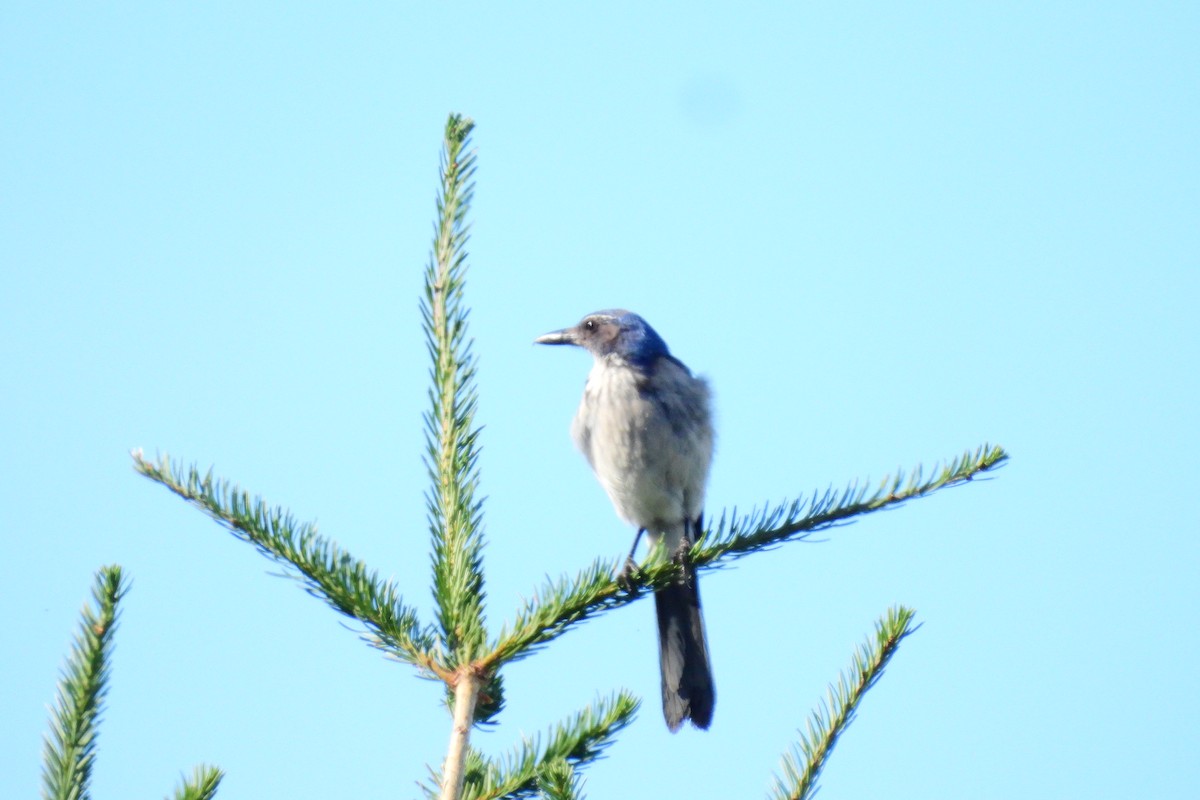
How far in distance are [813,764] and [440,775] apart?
2.70 feet

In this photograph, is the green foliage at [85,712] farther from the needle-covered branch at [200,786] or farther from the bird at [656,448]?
the bird at [656,448]

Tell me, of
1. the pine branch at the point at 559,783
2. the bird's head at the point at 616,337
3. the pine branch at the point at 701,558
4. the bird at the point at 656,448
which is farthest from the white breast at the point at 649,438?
the pine branch at the point at 559,783

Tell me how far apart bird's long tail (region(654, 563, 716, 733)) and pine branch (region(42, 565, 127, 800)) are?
3.01 metres

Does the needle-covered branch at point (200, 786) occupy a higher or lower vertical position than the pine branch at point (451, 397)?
lower

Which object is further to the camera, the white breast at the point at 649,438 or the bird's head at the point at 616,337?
the bird's head at the point at 616,337

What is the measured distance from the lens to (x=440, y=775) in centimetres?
241

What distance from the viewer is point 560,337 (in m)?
7.26

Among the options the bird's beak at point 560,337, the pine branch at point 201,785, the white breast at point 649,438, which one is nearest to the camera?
the pine branch at point 201,785

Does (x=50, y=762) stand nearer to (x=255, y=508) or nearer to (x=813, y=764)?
(x=255, y=508)

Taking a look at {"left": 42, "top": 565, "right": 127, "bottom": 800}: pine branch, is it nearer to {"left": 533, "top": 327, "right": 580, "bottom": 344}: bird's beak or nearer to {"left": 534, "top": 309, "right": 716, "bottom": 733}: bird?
{"left": 534, "top": 309, "right": 716, "bottom": 733}: bird

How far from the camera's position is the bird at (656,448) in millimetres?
5742

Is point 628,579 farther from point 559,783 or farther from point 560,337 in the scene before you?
point 560,337

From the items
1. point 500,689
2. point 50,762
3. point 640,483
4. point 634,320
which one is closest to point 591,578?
point 500,689

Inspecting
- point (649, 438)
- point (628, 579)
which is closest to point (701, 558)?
point (628, 579)
